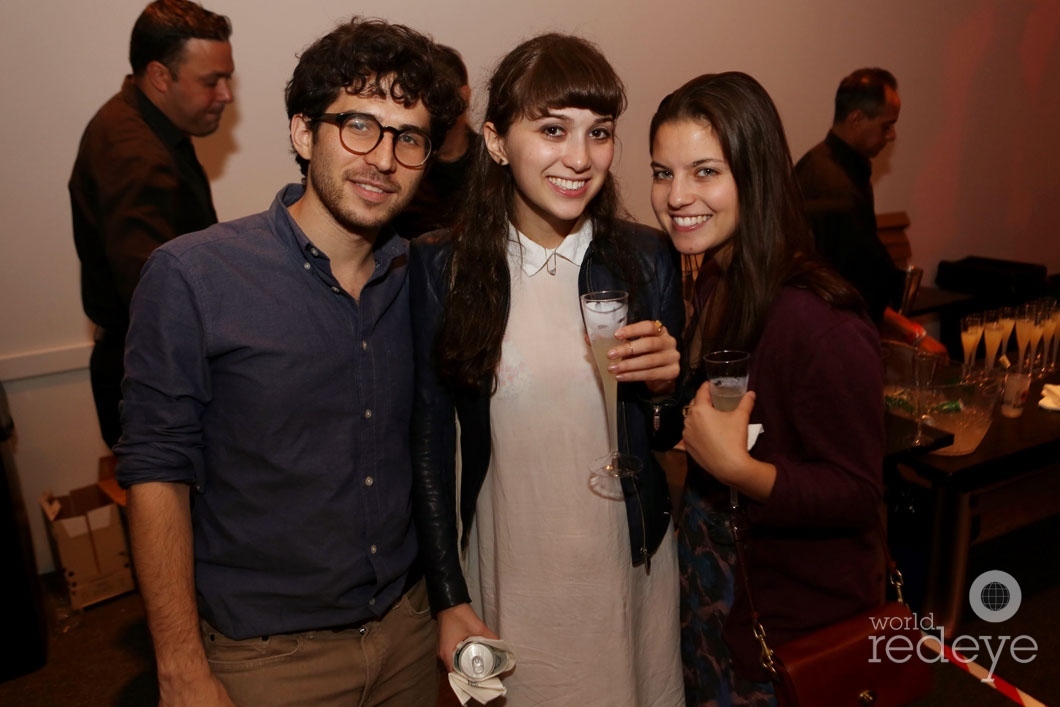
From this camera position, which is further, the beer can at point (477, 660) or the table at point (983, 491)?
the table at point (983, 491)

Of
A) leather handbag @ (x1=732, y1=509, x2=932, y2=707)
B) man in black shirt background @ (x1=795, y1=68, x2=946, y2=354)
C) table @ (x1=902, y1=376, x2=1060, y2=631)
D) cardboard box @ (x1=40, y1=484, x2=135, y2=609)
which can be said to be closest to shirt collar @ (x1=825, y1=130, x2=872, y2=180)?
man in black shirt background @ (x1=795, y1=68, x2=946, y2=354)

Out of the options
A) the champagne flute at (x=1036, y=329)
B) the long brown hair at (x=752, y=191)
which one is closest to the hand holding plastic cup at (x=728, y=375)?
the long brown hair at (x=752, y=191)

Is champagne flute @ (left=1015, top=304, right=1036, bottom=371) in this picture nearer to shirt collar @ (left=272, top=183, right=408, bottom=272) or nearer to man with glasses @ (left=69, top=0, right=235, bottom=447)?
shirt collar @ (left=272, top=183, right=408, bottom=272)

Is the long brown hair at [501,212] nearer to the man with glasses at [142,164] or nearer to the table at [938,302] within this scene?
the man with glasses at [142,164]

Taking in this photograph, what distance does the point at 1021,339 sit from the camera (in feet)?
11.3

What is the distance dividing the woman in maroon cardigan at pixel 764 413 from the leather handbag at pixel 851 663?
4 cm

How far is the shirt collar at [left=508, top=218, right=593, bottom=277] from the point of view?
5.62 feet

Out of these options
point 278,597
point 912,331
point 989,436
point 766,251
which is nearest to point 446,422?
point 278,597

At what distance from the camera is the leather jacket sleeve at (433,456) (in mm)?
1668

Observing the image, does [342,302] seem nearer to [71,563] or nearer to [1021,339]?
[71,563]

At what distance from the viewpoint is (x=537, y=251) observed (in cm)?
172

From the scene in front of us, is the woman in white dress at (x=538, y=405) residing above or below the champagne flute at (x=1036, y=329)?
above

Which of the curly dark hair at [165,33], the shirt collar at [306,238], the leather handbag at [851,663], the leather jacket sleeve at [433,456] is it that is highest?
the curly dark hair at [165,33]

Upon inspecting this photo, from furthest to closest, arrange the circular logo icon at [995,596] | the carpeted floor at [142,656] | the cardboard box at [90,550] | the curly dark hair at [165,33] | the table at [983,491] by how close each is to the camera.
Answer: the cardboard box at [90,550] < the circular logo icon at [995,596] < the curly dark hair at [165,33] < the carpeted floor at [142,656] < the table at [983,491]
